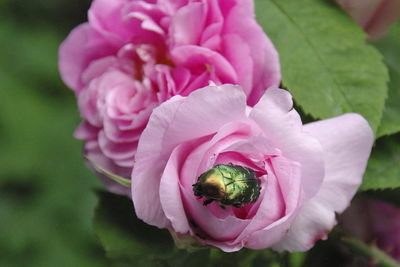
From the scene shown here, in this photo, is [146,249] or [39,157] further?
[39,157]

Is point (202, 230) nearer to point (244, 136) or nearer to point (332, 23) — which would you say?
point (244, 136)

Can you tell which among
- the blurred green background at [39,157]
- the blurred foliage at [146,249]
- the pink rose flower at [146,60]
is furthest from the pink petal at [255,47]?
the blurred green background at [39,157]

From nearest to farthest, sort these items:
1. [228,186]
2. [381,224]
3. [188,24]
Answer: [228,186] → [188,24] → [381,224]

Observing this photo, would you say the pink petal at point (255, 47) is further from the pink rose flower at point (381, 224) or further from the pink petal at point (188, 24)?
the pink rose flower at point (381, 224)

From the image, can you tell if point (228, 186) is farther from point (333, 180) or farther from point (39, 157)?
point (39, 157)

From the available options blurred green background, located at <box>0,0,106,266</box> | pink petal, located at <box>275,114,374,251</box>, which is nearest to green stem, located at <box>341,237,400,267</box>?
pink petal, located at <box>275,114,374,251</box>

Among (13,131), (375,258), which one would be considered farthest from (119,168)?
(13,131)

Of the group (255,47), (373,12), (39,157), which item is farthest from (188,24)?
(39,157)

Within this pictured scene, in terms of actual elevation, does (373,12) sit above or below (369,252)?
above
